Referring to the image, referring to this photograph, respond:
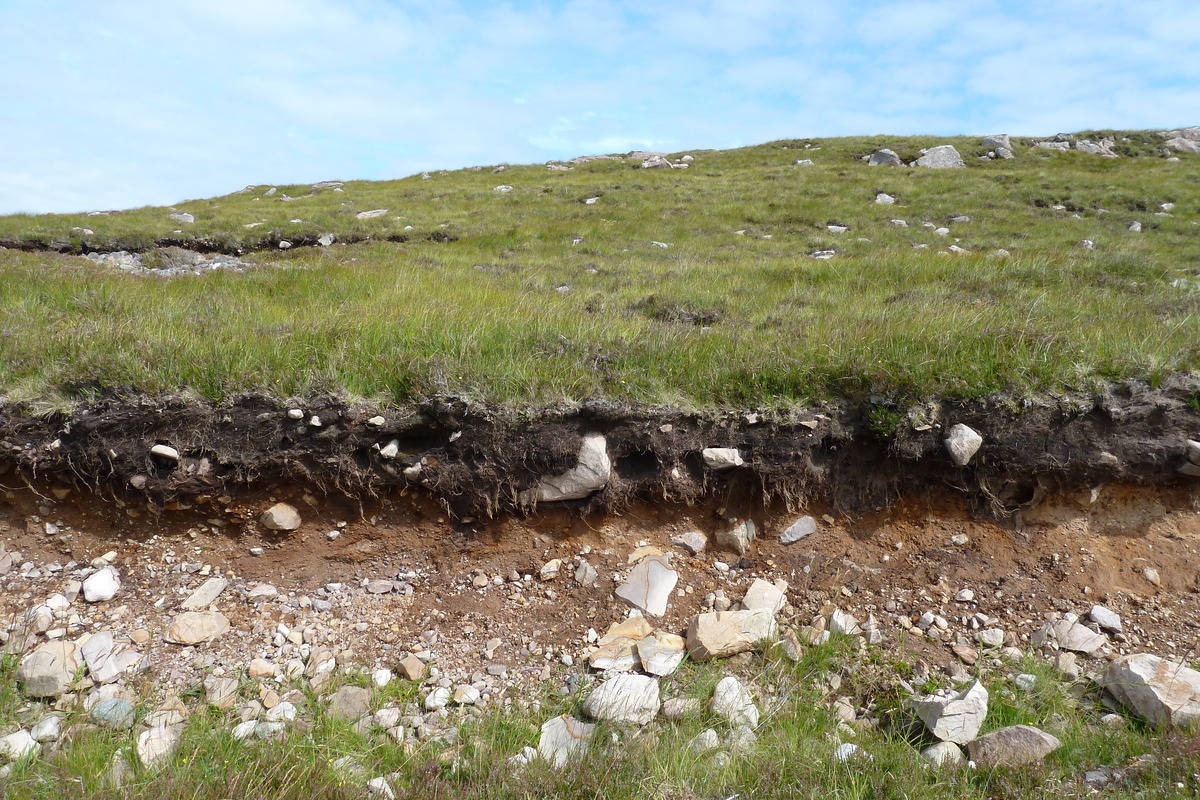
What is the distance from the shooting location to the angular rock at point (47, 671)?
358cm

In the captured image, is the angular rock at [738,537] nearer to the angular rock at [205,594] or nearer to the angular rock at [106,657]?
the angular rock at [205,594]

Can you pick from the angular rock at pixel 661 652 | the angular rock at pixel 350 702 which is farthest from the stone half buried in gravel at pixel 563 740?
the angular rock at pixel 350 702

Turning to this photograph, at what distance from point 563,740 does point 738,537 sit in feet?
6.55

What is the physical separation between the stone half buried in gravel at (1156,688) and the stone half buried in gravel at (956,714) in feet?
2.72

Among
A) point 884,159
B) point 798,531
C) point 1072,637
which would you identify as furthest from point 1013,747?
point 884,159

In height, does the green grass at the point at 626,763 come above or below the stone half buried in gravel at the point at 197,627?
below

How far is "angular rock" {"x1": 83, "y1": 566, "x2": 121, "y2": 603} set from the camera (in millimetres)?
4070

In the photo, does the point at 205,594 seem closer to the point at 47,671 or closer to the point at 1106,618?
the point at 47,671

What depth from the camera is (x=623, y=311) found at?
7.76m

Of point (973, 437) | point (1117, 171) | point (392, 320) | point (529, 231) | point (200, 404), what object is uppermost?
point (1117, 171)

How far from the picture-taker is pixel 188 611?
4.06m

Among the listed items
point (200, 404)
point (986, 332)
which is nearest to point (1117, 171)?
point (986, 332)

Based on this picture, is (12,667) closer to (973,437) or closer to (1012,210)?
(973,437)

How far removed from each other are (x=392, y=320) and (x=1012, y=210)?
62.5 ft
